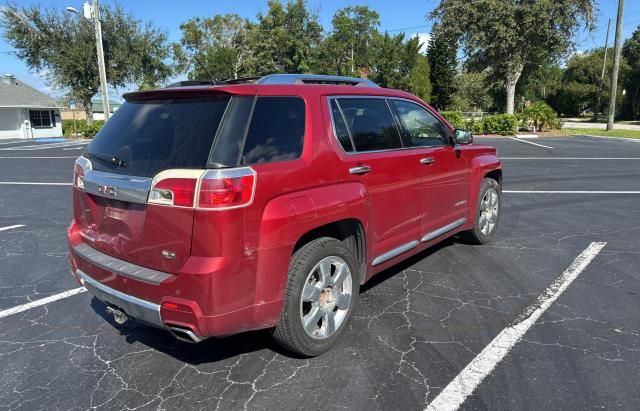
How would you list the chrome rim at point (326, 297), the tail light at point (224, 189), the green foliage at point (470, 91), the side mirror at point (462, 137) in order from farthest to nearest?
the green foliage at point (470, 91), the side mirror at point (462, 137), the chrome rim at point (326, 297), the tail light at point (224, 189)

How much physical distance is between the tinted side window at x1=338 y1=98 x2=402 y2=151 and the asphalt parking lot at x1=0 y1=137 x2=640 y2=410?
136cm

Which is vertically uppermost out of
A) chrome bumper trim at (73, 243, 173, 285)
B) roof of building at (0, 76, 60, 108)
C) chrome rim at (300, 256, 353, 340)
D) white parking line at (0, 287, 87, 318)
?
roof of building at (0, 76, 60, 108)

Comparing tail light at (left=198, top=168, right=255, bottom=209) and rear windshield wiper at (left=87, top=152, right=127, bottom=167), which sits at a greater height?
rear windshield wiper at (left=87, top=152, right=127, bottom=167)

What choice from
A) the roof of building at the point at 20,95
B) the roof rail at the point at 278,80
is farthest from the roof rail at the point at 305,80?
the roof of building at the point at 20,95

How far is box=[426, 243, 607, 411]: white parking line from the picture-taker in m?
2.77

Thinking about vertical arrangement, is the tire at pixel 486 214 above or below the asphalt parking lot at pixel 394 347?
above

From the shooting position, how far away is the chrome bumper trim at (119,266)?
274 centimetres

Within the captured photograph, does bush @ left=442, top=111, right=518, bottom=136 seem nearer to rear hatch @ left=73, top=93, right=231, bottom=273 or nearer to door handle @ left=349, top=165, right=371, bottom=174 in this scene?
door handle @ left=349, top=165, right=371, bottom=174

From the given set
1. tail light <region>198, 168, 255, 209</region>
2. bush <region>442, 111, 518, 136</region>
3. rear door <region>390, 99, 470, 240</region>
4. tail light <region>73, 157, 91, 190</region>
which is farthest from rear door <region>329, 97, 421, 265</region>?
bush <region>442, 111, 518, 136</region>

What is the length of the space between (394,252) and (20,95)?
44.2 meters

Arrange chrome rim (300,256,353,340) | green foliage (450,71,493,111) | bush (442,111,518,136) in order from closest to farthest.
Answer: chrome rim (300,256,353,340)
bush (442,111,518,136)
green foliage (450,71,493,111)

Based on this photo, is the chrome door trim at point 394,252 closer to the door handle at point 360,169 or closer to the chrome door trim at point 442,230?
the chrome door trim at point 442,230

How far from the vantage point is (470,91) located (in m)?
40.3

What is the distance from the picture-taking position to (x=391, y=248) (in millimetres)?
3924
